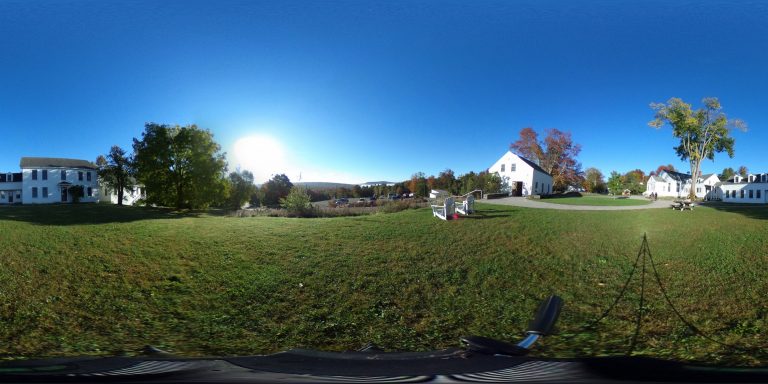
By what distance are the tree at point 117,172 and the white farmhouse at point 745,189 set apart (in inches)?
1670

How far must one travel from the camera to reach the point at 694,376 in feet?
3.89

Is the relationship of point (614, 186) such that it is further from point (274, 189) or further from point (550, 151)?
point (274, 189)

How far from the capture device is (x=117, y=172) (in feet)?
21.4

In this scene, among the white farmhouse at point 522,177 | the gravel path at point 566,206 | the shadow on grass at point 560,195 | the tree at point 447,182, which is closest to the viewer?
the gravel path at point 566,206

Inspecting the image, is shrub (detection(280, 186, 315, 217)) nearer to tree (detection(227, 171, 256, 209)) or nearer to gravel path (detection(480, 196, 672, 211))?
tree (detection(227, 171, 256, 209))

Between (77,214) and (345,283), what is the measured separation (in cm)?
726

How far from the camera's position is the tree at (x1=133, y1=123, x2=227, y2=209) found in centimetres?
579

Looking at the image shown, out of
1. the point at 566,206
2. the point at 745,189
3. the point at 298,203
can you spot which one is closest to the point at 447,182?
the point at 566,206

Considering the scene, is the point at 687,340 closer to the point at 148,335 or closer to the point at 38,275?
the point at 148,335

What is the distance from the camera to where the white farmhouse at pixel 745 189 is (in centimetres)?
2803

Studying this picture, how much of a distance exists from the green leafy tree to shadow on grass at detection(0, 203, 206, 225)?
1226 mm

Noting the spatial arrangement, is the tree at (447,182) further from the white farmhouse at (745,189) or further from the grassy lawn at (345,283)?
the white farmhouse at (745,189)

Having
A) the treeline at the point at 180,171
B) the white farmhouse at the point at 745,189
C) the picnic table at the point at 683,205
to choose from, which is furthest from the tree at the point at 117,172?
the white farmhouse at the point at 745,189

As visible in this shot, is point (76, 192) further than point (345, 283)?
Yes
